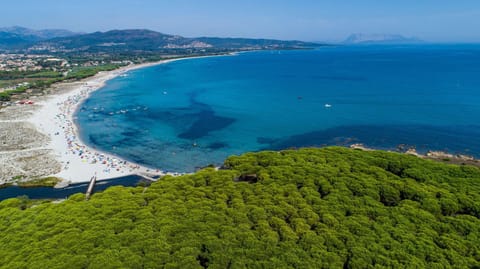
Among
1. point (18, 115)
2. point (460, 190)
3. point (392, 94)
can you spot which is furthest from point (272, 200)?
point (392, 94)

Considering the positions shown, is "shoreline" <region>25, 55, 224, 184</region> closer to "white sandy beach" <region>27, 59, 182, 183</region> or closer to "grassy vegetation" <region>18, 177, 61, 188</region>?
"white sandy beach" <region>27, 59, 182, 183</region>

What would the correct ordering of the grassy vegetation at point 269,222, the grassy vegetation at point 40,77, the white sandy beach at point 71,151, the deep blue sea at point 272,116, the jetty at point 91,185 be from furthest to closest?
the grassy vegetation at point 40,77 → the deep blue sea at point 272,116 → the white sandy beach at point 71,151 → the jetty at point 91,185 → the grassy vegetation at point 269,222

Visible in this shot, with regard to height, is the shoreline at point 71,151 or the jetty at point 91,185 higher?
the shoreline at point 71,151

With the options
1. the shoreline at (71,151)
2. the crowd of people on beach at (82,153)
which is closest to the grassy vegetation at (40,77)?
the shoreline at (71,151)

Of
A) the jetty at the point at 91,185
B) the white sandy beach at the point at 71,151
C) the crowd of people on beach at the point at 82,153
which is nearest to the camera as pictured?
the jetty at the point at 91,185

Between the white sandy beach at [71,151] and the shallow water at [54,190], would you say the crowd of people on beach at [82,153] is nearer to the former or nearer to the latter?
the white sandy beach at [71,151]

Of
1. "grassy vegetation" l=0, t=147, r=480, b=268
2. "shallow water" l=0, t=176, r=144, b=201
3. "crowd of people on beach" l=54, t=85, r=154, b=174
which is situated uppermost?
"grassy vegetation" l=0, t=147, r=480, b=268

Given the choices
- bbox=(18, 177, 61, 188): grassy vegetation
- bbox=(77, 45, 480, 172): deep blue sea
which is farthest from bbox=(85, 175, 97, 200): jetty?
bbox=(77, 45, 480, 172): deep blue sea

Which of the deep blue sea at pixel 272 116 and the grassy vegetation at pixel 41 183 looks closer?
the grassy vegetation at pixel 41 183
